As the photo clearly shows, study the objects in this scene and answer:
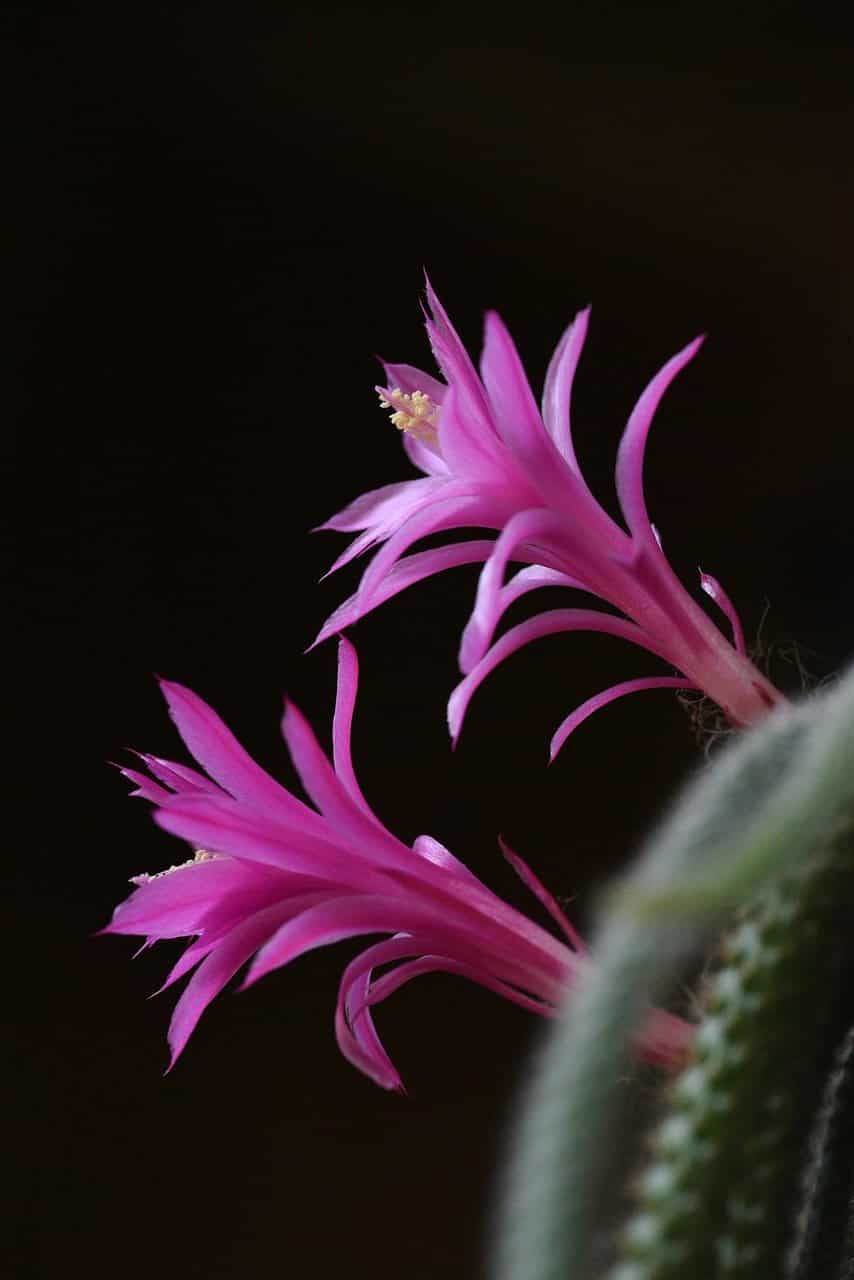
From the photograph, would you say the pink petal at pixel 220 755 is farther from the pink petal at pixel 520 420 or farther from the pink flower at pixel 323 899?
the pink petal at pixel 520 420

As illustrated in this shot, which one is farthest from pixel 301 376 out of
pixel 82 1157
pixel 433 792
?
pixel 82 1157

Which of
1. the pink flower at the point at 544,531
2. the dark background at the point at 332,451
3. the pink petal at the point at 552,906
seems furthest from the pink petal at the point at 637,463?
the dark background at the point at 332,451

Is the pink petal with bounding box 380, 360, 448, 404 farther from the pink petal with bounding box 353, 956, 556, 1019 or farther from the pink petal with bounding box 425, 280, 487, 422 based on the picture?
the pink petal with bounding box 353, 956, 556, 1019

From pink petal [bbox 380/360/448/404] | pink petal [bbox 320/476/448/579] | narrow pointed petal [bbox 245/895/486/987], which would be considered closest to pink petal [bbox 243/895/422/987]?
narrow pointed petal [bbox 245/895/486/987]

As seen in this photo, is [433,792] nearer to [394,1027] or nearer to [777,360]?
[394,1027]

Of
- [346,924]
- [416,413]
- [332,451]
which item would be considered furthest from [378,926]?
[332,451]
